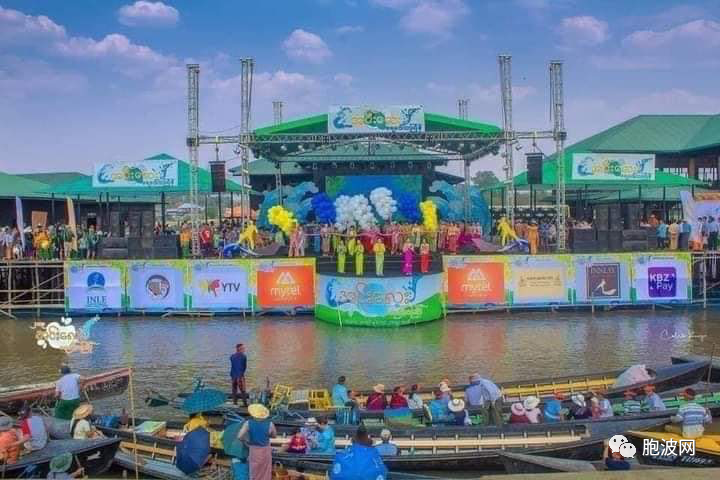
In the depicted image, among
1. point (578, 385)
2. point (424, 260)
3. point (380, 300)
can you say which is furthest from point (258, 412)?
point (424, 260)

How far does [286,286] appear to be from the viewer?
95.1ft

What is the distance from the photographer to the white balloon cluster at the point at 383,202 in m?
43.3

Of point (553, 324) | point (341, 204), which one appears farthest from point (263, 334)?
point (341, 204)

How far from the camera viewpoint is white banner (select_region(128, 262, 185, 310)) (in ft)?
95.9

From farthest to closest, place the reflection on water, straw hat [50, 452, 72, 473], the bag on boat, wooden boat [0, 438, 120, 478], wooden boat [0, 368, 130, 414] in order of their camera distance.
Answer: the reflection on water < wooden boat [0, 368, 130, 414] < wooden boat [0, 438, 120, 478] < straw hat [50, 452, 72, 473] < the bag on boat

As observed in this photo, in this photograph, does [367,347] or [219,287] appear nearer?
[367,347]

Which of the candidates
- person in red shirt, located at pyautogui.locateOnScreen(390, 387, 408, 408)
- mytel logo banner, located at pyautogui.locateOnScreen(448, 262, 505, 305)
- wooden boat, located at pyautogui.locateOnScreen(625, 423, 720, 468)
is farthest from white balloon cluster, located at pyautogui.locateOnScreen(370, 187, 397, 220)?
wooden boat, located at pyautogui.locateOnScreen(625, 423, 720, 468)

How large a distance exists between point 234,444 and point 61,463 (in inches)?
96.9

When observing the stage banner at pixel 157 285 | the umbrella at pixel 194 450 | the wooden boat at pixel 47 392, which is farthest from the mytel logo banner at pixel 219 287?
the umbrella at pixel 194 450

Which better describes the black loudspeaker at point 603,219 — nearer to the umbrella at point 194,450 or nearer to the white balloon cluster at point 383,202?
the white balloon cluster at point 383,202

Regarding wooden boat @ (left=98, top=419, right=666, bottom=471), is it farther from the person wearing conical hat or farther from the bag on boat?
the bag on boat

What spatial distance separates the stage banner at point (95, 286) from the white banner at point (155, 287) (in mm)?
440

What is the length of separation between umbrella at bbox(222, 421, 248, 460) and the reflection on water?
7.49 m

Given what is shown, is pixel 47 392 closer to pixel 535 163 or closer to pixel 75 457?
pixel 75 457
